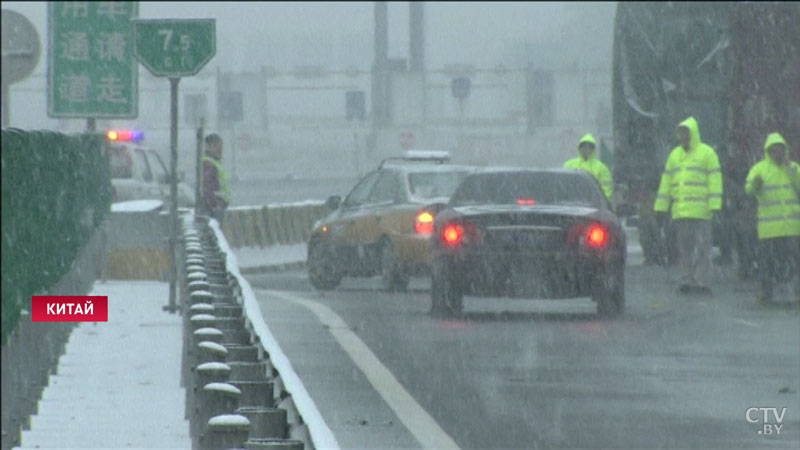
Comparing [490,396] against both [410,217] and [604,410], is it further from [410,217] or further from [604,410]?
[410,217]

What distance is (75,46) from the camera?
775 inches

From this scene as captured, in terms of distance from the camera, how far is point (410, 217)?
23.1 metres

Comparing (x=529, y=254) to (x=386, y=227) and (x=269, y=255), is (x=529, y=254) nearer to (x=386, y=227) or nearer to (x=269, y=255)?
(x=386, y=227)

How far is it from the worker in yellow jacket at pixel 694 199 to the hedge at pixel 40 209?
27.5 feet

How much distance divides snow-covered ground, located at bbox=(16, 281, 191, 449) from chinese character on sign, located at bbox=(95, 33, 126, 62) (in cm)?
267

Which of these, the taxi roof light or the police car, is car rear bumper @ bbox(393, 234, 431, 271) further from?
the police car

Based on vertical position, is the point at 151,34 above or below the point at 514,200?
above

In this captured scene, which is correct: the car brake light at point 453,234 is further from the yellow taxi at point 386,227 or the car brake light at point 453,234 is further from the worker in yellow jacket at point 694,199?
the worker in yellow jacket at point 694,199

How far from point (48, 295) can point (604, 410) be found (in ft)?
9.66

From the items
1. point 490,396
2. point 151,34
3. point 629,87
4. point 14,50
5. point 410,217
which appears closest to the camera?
point 490,396

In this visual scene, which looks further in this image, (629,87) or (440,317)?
(629,87)

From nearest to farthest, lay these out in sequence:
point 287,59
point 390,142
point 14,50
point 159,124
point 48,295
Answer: point 48,295 → point 14,50 → point 390,142 → point 159,124 → point 287,59

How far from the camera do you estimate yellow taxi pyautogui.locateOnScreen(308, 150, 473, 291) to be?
23.0 m

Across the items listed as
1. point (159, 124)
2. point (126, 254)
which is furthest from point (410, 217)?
point (159, 124)
